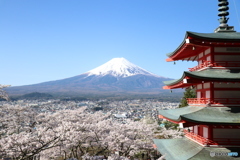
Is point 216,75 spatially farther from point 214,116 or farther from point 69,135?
point 69,135

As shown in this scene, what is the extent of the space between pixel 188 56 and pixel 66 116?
748 inches

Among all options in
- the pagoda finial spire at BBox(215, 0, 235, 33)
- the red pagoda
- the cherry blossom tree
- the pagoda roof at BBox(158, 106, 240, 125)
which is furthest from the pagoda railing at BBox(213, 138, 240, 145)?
the cherry blossom tree

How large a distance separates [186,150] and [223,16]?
22.4ft

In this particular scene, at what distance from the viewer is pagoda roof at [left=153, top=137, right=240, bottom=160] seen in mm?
9930

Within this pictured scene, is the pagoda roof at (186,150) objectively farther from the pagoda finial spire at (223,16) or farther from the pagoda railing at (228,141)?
the pagoda finial spire at (223,16)

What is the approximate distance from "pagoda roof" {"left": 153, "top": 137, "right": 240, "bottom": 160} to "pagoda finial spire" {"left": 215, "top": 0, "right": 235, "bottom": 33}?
5.78m

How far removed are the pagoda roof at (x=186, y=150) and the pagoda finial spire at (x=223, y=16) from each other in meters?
5.78

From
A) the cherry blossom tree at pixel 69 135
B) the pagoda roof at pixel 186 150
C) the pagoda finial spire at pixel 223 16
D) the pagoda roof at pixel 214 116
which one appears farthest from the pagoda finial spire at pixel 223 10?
the cherry blossom tree at pixel 69 135

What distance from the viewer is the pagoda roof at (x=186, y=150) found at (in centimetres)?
993

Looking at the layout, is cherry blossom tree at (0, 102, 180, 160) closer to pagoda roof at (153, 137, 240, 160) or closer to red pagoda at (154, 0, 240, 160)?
pagoda roof at (153, 137, 240, 160)

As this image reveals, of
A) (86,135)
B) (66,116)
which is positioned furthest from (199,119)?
(66,116)

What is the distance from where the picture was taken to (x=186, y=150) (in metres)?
11.1

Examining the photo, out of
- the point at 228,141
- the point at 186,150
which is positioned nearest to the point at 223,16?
the point at 228,141

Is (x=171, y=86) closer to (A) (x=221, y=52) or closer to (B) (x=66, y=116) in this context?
(A) (x=221, y=52)
